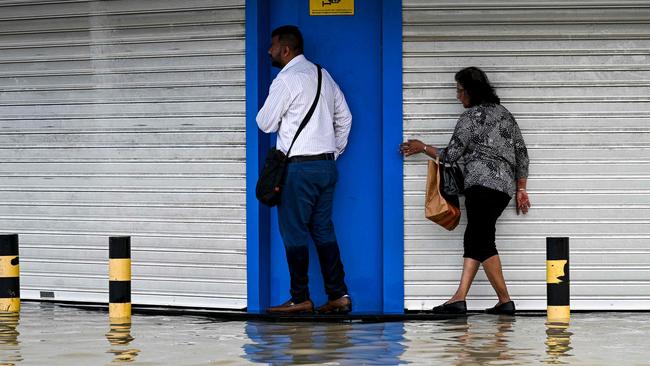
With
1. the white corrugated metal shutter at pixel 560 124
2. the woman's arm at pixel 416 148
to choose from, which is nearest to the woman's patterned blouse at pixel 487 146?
the woman's arm at pixel 416 148

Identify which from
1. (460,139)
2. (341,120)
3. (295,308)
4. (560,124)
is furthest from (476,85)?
(295,308)

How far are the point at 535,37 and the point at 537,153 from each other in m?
0.93

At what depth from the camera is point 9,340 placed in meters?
8.97

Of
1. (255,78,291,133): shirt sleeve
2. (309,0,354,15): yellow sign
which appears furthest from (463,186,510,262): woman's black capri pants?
(309,0,354,15): yellow sign

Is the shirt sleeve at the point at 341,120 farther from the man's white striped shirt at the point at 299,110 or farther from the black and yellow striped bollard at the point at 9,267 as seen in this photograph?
the black and yellow striped bollard at the point at 9,267

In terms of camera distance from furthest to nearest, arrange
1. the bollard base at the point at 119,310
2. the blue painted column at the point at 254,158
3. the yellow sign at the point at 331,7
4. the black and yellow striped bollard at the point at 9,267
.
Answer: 1. the yellow sign at the point at 331,7
2. the blue painted column at the point at 254,158
3. the black and yellow striped bollard at the point at 9,267
4. the bollard base at the point at 119,310

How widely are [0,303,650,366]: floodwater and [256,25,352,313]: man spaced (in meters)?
0.67

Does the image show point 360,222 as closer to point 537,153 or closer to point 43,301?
point 537,153

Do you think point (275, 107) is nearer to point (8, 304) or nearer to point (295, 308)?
point (295, 308)

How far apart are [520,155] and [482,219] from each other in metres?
0.61

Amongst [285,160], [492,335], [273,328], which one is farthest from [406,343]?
[285,160]

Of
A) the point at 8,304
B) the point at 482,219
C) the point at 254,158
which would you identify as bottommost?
the point at 8,304

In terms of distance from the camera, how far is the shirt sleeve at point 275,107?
421 inches

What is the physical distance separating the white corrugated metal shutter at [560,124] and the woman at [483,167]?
35 centimetres
